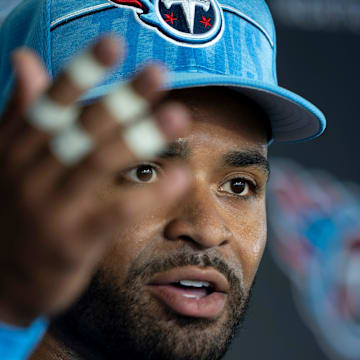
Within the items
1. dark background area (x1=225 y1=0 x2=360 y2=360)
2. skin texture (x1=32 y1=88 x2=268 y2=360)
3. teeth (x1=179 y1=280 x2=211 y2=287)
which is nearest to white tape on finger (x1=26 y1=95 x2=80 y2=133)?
skin texture (x1=32 y1=88 x2=268 y2=360)

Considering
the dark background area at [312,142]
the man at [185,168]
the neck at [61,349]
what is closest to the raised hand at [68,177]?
the man at [185,168]

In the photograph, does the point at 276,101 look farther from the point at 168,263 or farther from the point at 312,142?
the point at 312,142

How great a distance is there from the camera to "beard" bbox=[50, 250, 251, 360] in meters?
0.83

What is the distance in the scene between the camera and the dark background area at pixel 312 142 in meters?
1.96

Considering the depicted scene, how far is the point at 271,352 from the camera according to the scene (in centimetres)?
196

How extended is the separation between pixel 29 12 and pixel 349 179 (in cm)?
146

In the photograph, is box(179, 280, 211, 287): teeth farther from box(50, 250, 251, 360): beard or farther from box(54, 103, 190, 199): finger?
box(54, 103, 190, 199): finger

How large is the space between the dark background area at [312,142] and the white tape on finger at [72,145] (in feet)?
5.25

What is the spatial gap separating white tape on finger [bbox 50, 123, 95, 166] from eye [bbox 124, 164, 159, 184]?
0.45 meters

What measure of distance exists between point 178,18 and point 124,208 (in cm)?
52

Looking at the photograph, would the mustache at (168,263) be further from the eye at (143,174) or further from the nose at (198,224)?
the eye at (143,174)

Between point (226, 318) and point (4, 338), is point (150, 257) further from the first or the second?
point (4, 338)

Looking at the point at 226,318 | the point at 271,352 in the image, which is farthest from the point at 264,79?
the point at 271,352

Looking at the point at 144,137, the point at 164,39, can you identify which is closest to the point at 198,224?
the point at 164,39
